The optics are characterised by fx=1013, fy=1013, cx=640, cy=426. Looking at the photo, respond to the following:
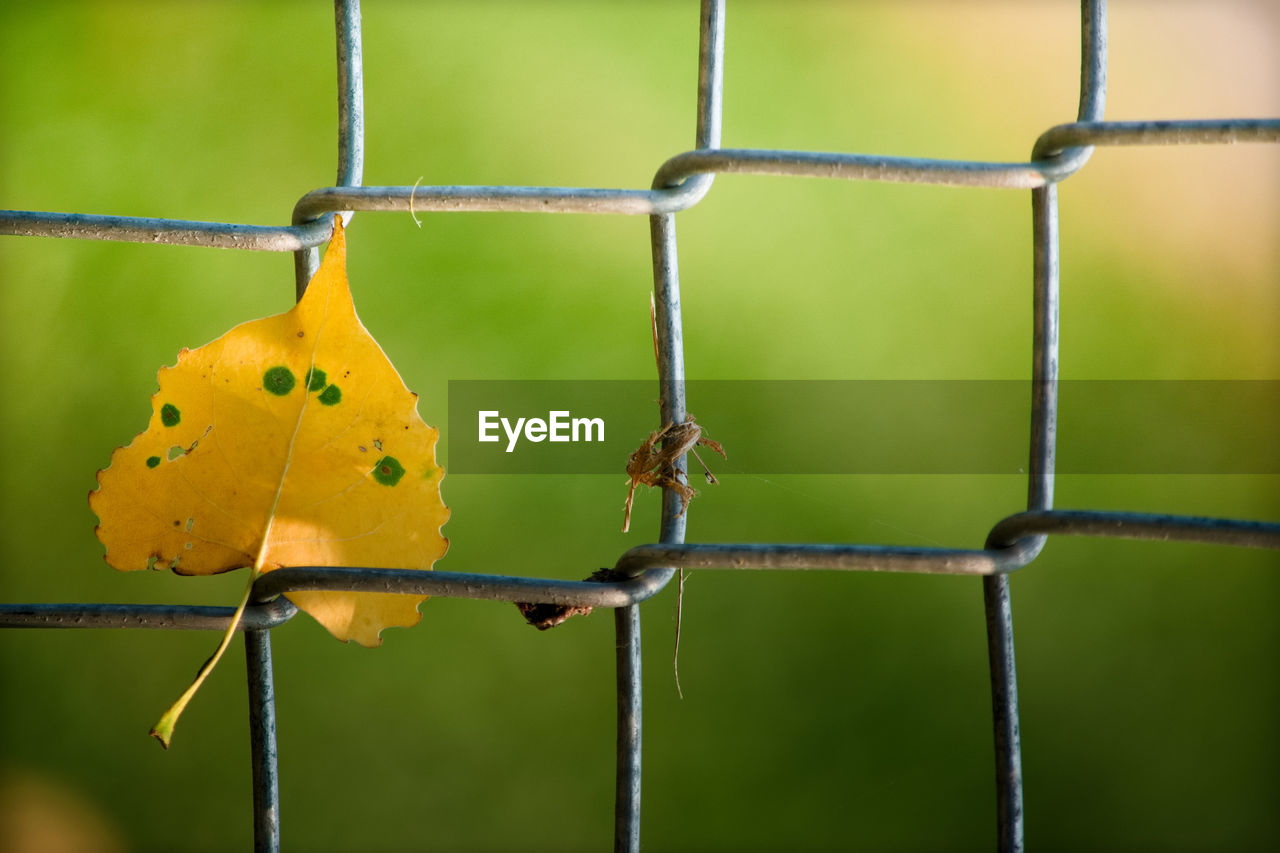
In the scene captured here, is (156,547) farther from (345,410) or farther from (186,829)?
(186,829)

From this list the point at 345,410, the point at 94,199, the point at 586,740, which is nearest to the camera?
the point at 345,410

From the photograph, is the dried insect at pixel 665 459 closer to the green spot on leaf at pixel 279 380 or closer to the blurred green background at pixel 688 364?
the green spot on leaf at pixel 279 380

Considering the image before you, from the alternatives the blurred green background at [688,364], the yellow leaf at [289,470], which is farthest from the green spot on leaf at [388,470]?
the blurred green background at [688,364]

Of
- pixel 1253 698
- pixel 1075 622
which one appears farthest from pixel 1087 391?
pixel 1253 698

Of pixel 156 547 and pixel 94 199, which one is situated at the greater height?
pixel 94 199

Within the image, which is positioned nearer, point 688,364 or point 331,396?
point 331,396

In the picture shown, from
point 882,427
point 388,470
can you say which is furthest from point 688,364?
point 388,470

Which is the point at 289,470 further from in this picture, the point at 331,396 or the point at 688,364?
the point at 688,364

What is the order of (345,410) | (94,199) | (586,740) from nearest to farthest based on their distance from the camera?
(345,410), (94,199), (586,740)
